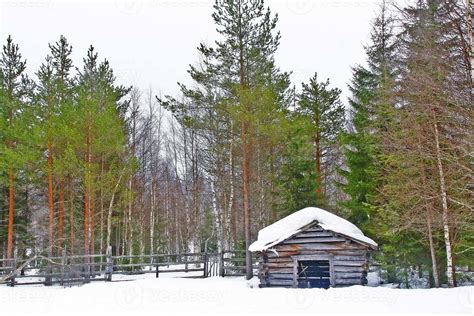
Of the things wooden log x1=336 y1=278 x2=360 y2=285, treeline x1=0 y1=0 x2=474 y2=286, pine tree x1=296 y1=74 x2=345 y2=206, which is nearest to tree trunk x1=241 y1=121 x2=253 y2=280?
treeline x1=0 y1=0 x2=474 y2=286

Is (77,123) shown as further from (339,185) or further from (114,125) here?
(339,185)

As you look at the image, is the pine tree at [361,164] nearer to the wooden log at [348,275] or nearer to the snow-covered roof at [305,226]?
the snow-covered roof at [305,226]

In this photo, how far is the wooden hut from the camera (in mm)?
15383

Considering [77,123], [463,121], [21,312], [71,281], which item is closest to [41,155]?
[77,123]

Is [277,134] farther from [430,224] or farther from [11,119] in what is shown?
[11,119]

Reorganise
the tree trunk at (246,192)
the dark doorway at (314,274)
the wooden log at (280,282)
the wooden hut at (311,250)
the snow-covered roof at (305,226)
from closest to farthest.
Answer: the snow-covered roof at (305,226), the wooden hut at (311,250), the wooden log at (280,282), the dark doorway at (314,274), the tree trunk at (246,192)

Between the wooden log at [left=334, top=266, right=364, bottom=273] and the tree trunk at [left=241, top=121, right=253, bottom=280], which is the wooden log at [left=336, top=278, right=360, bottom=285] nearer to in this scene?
the wooden log at [left=334, top=266, right=364, bottom=273]

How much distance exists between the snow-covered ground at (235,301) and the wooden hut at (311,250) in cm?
117

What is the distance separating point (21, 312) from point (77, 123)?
1207 centimetres

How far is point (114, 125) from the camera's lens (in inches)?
883

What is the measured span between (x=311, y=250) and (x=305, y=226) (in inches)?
39.4

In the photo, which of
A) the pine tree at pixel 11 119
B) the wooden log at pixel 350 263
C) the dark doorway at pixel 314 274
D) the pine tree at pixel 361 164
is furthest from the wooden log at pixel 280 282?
the pine tree at pixel 11 119

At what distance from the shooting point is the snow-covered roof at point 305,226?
50.1ft

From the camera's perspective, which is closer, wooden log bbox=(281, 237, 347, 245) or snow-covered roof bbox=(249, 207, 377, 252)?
snow-covered roof bbox=(249, 207, 377, 252)
